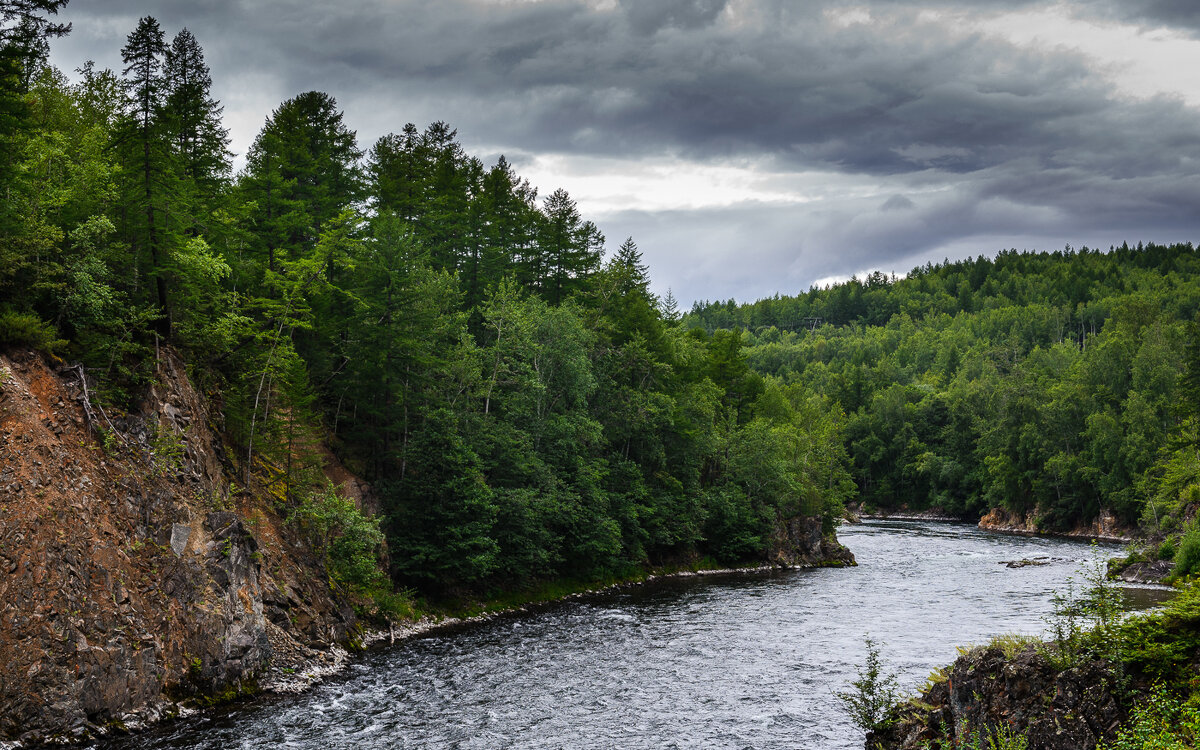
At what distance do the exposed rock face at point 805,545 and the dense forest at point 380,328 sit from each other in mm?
1708

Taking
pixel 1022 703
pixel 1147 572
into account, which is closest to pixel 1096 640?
pixel 1022 703

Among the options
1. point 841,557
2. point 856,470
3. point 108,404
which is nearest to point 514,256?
point 841,557

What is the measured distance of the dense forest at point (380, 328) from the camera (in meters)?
28.7

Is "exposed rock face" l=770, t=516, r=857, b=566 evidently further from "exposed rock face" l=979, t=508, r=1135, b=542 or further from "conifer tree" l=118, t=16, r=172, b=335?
"conifer tree" l=118, t=16, r=172, b=335

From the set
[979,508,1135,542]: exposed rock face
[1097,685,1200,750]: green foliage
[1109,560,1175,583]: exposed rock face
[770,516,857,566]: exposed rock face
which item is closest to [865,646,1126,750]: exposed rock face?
[1097,685,1200,750]: green foliage

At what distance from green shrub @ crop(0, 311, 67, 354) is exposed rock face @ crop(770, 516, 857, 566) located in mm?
56570

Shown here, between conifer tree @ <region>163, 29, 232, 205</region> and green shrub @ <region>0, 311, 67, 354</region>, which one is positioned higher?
conifer tree @ <region>163, 29, 232, 205</region>

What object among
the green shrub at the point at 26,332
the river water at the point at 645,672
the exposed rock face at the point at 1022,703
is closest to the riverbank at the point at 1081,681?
the exposed rock face at the point at 1022,703

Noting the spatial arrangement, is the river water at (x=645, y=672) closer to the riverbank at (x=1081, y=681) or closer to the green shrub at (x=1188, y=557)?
the riverbank at (x=1081, y=681)

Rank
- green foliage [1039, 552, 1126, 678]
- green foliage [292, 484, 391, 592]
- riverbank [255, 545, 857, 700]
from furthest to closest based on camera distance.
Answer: green foliage [292, 484, 391, 592], riverbank [255, 545, 857, 700], green foliage [1039, 552, 1126, 678]

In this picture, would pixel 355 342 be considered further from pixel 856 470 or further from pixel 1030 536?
pixel 856 470

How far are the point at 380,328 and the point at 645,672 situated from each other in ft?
75.7

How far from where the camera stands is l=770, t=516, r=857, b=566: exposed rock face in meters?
69.0

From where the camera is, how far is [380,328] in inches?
1694
